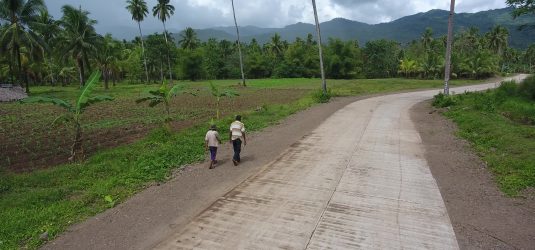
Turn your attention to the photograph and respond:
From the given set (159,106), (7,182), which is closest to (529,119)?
(7,182)

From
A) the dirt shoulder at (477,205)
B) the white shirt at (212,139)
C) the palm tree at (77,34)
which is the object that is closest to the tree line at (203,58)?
the palm tree at (77,34)

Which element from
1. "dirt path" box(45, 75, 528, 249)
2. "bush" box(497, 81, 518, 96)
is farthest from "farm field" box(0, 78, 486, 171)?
"bush" box(497, 81, 518, 96)

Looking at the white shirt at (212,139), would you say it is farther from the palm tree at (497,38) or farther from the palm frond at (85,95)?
the palm tree at (497,38)

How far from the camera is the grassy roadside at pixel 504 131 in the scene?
32.1 feet

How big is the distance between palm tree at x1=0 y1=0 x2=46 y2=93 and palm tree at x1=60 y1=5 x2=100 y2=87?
18.1 feet

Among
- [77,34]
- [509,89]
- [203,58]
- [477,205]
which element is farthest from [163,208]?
[203,58]

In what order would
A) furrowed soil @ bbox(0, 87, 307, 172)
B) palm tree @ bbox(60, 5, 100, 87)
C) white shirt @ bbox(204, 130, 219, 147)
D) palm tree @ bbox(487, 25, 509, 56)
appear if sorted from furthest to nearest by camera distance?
palm tree @ bbox(487, 25, 509, 56) → palm tree @ bbox(60, 5, 100, 87) → furrowed soil @ bbox(0, 87, 307, 172) → white shirt @ bbox(204, 130, 219, 147)

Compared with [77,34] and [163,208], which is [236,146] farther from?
[77,34]

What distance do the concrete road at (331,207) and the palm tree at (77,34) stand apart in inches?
1645

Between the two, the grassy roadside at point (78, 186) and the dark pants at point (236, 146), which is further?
the dark pants at point (236, 146)

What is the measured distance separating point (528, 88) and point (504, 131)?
14.7m

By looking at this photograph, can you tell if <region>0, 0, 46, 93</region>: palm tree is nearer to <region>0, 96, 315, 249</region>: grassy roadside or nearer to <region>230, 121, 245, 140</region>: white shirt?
<region>0, 96, 315, 249</region>: grassy roadside

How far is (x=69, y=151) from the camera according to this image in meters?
14.1

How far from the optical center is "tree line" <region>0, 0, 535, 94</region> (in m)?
47.7
